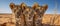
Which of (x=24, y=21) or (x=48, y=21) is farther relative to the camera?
(x=48, y=21)

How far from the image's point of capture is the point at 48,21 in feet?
3.54

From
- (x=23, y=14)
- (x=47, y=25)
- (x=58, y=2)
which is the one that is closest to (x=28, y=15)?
(x=23, y=14)

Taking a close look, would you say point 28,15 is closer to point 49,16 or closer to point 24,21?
point 24,21

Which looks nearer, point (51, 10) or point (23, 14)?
point (23, 14)

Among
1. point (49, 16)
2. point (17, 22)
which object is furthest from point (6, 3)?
point (49, 16)

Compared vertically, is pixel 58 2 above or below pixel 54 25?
above

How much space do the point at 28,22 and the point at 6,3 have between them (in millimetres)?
305

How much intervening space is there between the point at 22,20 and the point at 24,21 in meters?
0.02

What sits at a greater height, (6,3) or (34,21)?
(6,3)

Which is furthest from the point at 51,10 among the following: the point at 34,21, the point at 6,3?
the point at 6,3

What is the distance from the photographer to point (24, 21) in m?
0.95

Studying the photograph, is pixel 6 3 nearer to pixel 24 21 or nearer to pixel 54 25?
pixel 24 21

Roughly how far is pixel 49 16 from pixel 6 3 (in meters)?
0.39

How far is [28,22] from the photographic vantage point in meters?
0.94
